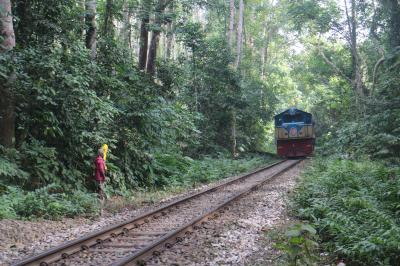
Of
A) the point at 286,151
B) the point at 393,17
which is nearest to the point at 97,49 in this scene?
the point at 393,17

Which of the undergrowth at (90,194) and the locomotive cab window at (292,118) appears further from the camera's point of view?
the locomotive cab window at (292,118)

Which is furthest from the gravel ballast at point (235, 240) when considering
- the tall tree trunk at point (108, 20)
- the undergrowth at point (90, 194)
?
the tall tree trunk at point (108, 20)

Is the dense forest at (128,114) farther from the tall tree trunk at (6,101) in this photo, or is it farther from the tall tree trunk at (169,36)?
the tall tree trunk at (169,36)

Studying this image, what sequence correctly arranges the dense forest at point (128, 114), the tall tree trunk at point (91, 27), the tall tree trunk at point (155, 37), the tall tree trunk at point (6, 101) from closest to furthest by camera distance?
the dense forest at point (128, 114) < the tall tree trunk at point (6, 101) < the tall tree trunk at point (91, 27) < the tall tree trunk at point (155, 37)

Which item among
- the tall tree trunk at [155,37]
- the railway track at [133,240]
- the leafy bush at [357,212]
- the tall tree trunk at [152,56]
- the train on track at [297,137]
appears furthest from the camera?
the train on track at [297,137]

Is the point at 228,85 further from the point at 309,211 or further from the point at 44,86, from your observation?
the point at 309,211

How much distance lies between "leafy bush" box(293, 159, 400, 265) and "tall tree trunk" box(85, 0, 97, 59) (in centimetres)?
816

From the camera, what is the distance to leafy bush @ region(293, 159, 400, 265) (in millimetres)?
5523

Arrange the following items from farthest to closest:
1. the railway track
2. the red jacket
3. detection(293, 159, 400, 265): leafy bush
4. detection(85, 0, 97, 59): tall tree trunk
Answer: detection(85, 0, 97, 59): tall tree trunk < the red jacket < the railway track < detection(293, 159, 400, 265): leafy bush

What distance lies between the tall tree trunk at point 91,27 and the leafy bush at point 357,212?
816 centimetres

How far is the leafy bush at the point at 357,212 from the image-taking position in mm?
5523

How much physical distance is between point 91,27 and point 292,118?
1928 cm

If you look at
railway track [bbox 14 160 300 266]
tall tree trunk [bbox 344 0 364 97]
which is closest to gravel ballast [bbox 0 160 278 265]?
railway track [bbox 14 160 300 266]

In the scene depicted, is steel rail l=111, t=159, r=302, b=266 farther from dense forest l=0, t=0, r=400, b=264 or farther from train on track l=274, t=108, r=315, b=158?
train on track l=274, t=108, r=315, b=158
